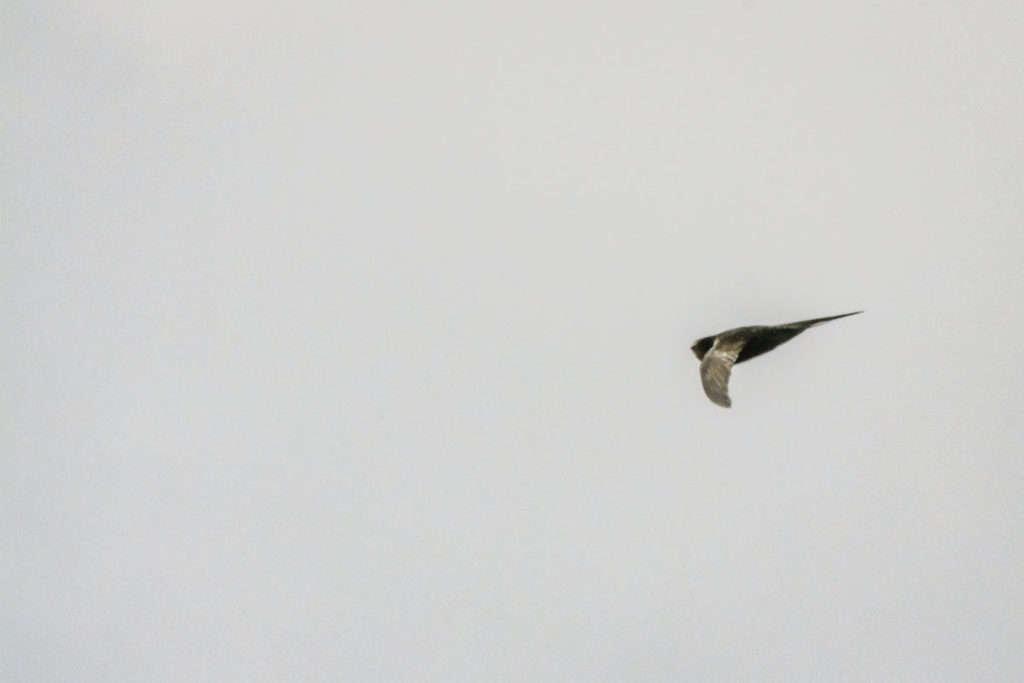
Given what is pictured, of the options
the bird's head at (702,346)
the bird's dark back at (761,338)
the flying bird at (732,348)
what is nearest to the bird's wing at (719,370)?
the flying bird at (732,348)

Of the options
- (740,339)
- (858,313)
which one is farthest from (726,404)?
(858,313)

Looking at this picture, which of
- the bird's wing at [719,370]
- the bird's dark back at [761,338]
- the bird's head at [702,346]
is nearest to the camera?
the bird's wing at [719,370]

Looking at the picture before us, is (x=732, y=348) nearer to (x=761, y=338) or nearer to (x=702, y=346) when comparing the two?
(x=761, y=338)

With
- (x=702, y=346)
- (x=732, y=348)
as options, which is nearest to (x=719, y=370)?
(x=732, y=348)

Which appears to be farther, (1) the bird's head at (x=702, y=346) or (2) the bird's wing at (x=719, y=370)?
(1) the bird's head at (x=702, y=346)

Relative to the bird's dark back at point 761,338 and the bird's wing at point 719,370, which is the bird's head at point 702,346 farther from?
the bird's wing at point 719,370

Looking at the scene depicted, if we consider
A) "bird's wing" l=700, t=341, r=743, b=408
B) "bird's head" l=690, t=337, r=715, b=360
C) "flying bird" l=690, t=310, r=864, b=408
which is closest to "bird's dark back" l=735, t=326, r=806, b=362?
"flying bird" l=690, t=310, r=864, b=408

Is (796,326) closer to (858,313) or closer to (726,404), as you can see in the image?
(726,404)
